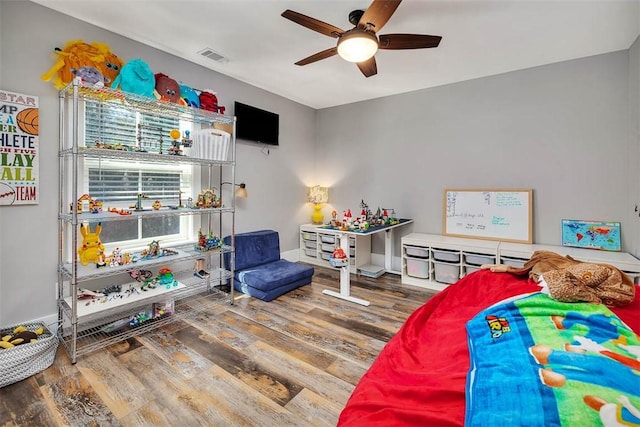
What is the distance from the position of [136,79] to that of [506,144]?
392 centimetres

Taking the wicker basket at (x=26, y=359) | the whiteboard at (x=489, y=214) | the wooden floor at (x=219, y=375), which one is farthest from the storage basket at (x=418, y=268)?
the wicker basket at (x=26, y=359)

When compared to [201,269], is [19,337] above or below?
below

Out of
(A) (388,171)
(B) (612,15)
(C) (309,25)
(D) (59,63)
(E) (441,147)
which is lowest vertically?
(A) (388,171)

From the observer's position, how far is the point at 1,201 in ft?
6.89

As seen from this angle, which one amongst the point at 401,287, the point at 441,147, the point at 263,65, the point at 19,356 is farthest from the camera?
the point at 441,147

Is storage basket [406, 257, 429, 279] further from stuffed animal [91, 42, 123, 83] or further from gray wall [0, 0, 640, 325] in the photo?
stuffed animal [91, 42, 123, 83]

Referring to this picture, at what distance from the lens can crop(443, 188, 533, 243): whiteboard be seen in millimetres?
3350

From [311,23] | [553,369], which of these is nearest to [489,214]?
[311,23]

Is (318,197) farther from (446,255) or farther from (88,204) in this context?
(88,204)

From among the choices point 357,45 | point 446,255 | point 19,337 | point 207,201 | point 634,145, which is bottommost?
point 19,337

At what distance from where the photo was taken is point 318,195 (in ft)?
15.6

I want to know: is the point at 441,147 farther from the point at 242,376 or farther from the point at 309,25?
the point at 242,376

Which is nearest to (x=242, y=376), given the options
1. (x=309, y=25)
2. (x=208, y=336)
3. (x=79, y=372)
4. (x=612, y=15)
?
(x=208, y=336)

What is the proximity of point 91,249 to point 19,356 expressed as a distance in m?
0.80
